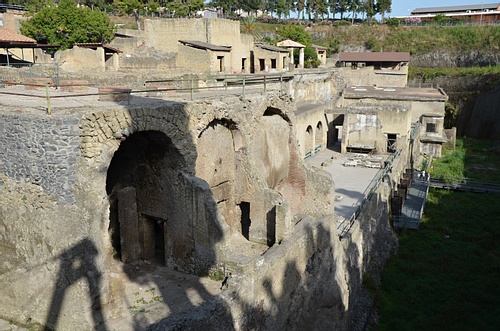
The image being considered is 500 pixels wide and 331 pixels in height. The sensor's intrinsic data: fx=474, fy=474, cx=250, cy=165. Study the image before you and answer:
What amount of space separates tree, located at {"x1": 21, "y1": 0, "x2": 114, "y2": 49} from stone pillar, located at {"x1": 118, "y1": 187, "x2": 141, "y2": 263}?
79.2 ft

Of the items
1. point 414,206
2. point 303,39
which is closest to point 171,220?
point 414,206

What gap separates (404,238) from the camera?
1906cm

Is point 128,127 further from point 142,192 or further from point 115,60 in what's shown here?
point 115,60

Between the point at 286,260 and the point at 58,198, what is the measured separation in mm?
4852

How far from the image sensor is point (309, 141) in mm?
26531

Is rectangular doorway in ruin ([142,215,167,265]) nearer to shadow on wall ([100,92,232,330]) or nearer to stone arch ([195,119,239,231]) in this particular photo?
shadow on wall ([100,92,232,330])

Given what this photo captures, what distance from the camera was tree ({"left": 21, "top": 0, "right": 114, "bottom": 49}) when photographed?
32.5 metres

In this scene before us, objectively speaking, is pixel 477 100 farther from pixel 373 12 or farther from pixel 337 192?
A: pixel 373 12

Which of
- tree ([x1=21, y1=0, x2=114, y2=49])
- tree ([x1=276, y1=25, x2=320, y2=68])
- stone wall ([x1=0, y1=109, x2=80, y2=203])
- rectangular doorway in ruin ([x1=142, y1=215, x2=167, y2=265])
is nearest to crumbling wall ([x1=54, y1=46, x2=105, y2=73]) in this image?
tree ([x1=21, y1=0, x2=114, y2=49])

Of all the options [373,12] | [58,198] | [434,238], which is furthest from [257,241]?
[373,12]

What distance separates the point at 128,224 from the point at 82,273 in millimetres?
2717

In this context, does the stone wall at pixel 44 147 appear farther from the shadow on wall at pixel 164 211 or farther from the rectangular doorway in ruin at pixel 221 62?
the rectangular doorway in ruin at pixel 221 62

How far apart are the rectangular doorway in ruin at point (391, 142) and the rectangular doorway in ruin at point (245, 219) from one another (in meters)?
15.4

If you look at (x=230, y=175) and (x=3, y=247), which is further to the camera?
(x=230, y=175)
